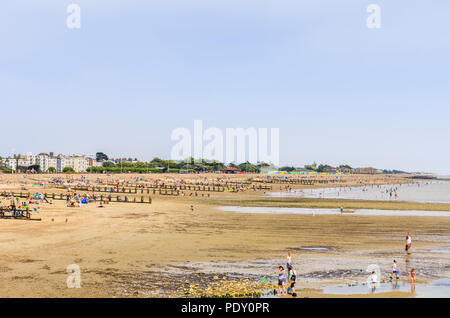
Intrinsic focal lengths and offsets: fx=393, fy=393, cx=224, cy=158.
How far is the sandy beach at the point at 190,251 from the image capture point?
16.9 meters

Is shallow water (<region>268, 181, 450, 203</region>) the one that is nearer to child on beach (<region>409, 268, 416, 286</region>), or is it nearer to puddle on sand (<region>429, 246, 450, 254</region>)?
puddle on sand (<region>429, 246, 450, 254</region>)

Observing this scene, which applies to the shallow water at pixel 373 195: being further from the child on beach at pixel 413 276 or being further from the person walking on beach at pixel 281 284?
the person walking on beach at pixel 281 284

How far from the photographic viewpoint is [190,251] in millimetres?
23453

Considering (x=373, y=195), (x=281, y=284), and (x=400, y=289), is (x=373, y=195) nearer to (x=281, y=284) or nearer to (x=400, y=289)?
(x=400, y=289)

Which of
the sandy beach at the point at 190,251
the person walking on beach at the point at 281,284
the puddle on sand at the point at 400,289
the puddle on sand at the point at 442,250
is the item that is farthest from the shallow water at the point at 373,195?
the person walking on beach at the point at 281,284

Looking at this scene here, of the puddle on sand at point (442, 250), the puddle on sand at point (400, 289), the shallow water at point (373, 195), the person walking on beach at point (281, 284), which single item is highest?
the person walking on beach at point (281, 284)

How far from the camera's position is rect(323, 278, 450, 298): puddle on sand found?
1593cm

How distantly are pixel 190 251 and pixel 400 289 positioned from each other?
460 inches

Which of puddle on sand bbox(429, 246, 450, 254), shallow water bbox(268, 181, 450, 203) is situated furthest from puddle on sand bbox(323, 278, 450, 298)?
shallow water bbox(268, 181, 450, 203)

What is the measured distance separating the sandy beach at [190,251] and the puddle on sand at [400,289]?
36 cm

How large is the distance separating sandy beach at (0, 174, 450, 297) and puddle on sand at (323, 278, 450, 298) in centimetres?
36
